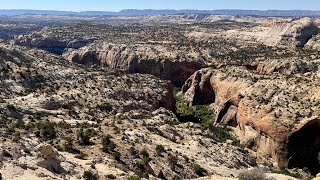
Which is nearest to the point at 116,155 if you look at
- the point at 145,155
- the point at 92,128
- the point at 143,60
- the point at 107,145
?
the point at 107,145

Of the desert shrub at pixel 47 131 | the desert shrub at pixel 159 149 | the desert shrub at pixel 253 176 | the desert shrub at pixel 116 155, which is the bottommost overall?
the desert shrub at pixel 159 149

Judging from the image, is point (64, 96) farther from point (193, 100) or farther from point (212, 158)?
point (193, 100)

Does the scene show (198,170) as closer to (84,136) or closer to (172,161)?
(172,161)

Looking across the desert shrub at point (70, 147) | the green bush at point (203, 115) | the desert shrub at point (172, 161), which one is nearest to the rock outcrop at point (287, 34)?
the green bush at point (203, 115)

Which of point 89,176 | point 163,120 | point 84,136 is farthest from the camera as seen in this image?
point 163,120

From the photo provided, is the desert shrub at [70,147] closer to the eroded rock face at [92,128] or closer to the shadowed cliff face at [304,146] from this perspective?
the eroded rock face at [92,128]
